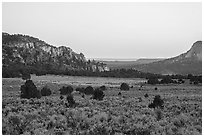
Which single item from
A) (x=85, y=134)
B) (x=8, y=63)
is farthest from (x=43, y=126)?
(x=8, y=63)

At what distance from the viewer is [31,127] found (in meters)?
13.0

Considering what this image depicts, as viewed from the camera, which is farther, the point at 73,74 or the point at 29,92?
the point at 73,74

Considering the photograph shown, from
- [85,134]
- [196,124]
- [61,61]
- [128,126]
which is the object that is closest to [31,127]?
[85,134]

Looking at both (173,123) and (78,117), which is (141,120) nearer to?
(173,123)

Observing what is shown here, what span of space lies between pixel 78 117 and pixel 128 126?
285cm

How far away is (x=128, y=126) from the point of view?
1342 cm

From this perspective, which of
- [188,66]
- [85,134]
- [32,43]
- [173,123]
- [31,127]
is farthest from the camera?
[188,66]

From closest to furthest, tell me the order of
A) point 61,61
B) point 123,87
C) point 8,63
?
point 123,87
point 8,63
point 61,61

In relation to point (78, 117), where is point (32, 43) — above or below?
above

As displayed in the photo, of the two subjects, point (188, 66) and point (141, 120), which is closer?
point (141, 120)

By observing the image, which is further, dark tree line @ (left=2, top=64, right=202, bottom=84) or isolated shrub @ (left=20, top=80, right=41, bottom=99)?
dark tree line @ (left=2, top=64, right=202, bottom=84)

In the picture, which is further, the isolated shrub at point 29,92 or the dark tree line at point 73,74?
the dark tree line at point 73,74

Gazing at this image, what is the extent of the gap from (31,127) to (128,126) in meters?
3.75

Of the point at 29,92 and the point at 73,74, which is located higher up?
the point at 73,74
